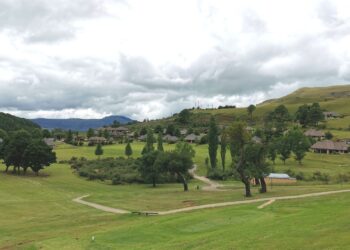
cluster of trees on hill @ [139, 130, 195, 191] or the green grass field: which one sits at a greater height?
cluster of trees on hill @ [139, 130, 195, 191]

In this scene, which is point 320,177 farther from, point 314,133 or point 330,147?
point 314,133

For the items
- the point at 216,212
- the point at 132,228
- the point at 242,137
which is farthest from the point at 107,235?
the point at 242,137

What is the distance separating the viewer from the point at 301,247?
20.6 m

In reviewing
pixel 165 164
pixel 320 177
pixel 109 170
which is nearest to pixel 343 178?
pixel 320 177

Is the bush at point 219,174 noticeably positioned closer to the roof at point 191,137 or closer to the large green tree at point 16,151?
the large green tree at point 16,151

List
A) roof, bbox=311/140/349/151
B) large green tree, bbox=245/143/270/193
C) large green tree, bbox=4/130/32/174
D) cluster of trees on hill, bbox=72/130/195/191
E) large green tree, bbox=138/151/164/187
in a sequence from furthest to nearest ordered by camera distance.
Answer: roof, bbox=311/140/349/151, large green tree, bbox=4/130/32/174, large green tree, bbox=138/151/164/187, cluster of trees on hill, bbox=72/130/195/191, large green tree, bbox=245/143/270/193

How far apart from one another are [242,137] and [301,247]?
43.9 m

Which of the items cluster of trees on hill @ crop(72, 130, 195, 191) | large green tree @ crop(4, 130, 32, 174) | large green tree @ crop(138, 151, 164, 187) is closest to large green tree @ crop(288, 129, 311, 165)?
cluster of trees on hill @ crop(72, 130, 195, 191)

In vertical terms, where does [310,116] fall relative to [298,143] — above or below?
above

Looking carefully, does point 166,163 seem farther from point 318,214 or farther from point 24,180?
point 318,214

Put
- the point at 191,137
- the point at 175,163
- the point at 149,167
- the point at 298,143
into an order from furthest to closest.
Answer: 1. the point at 191,137
2. the point at 298,143
3. the point at 149,167
4. the point at 175,163

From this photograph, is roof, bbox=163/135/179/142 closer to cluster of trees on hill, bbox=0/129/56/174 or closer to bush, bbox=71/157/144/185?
bush, bbox=71/157/144/185

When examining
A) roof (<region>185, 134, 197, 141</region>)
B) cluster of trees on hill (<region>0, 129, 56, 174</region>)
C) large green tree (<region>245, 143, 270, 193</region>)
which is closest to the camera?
large green tree (<region>245, 143, 270, 193</region>)

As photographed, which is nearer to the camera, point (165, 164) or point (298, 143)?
point (165, 164)
